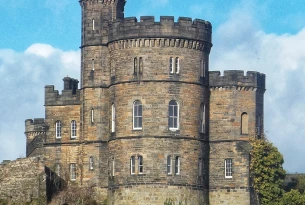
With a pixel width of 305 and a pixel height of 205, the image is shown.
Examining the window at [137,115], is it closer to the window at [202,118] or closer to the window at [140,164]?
the window at [140,164]

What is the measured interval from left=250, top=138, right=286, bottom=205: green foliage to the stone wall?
43.6ft

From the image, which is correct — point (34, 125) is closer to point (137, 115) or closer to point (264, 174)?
point (137, 115)

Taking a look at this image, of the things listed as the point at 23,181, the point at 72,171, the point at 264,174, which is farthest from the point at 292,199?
the point at 23,181

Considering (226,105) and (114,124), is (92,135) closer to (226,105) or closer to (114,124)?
(114,124)

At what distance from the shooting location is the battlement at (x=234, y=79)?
7812 cm

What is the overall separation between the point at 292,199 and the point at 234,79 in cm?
844

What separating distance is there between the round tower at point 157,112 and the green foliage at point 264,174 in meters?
3.47

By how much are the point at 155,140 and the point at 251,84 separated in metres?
8.26

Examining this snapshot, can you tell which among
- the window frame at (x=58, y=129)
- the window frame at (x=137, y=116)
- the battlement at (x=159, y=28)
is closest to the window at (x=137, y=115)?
the window frame at (x=137, y=116)

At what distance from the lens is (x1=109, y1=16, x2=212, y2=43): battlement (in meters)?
75.0

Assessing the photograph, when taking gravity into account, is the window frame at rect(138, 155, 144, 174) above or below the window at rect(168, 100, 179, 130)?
below

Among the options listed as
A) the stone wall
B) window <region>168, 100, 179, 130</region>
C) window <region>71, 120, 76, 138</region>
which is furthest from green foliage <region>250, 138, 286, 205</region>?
the stone wall

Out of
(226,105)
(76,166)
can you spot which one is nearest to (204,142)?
(226,105)

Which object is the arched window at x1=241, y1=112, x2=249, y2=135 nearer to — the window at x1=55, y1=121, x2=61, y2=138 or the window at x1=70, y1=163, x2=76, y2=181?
the window at x1=70, y1=163, x2=76, y2=181
